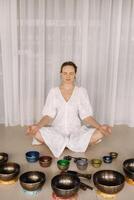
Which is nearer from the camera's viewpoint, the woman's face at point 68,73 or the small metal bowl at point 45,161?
the small metal bowl at point 45,161

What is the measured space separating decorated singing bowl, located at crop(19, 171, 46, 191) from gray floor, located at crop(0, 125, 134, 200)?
6cm

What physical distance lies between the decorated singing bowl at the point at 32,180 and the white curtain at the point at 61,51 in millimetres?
1435

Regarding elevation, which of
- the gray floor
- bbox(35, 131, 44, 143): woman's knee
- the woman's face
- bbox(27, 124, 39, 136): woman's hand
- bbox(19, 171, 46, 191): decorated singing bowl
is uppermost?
the woman's face

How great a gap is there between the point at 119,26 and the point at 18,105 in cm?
149

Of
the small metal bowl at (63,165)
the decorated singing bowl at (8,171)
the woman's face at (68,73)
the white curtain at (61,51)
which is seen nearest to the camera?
the decorated singing bowl at (8,171)

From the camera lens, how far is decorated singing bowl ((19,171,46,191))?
2182mm

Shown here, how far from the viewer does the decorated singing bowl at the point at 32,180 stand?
7.16 ft

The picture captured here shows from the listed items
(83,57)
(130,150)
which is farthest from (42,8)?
(130,150)

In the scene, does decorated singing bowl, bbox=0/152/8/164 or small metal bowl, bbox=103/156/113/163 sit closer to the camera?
decorated singing bowl, bbox=0/152/8/164

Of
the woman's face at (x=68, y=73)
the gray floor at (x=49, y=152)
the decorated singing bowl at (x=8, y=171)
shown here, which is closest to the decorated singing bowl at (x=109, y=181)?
the gray floor at (x=49, y=152)

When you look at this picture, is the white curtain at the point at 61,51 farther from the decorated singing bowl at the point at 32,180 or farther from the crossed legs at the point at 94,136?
the decorated singing bowl at the point at 32,180

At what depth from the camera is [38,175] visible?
92.7 inches

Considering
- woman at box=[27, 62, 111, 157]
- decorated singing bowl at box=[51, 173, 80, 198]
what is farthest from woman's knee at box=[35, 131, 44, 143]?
decorated singing bowl at box=[51, 173, 80, 198]

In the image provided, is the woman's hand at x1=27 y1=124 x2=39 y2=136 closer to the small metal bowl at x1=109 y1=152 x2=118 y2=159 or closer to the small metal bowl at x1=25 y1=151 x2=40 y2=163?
the small metal bowl at x1=25 y1=151 x2=40 y2=163
